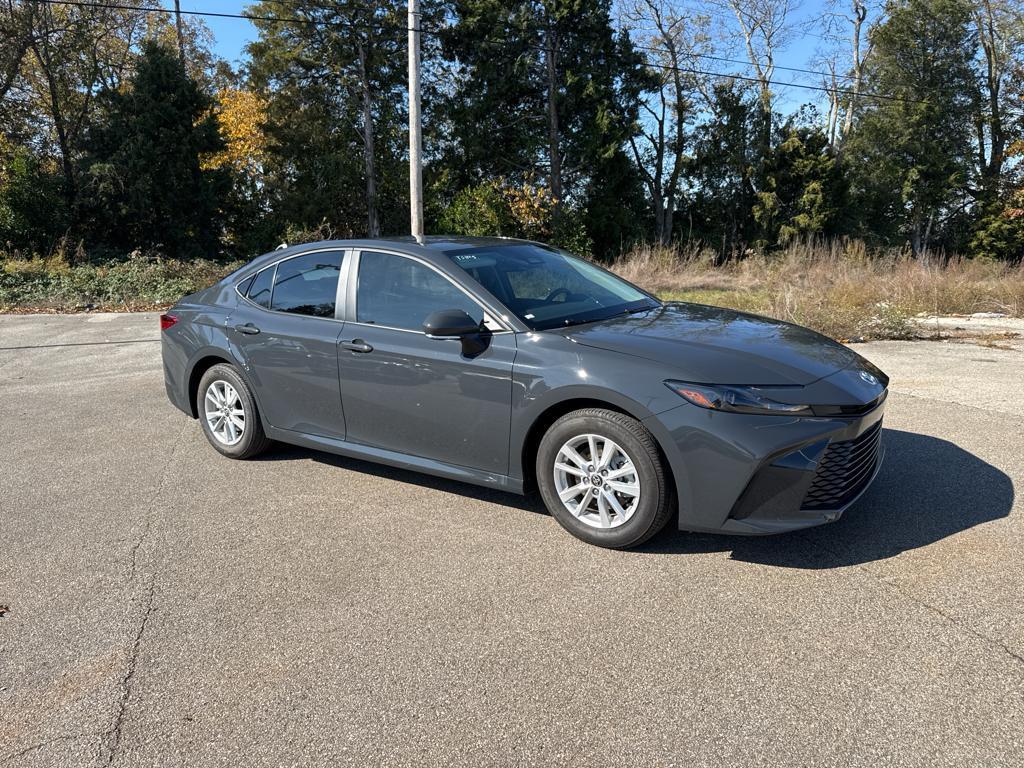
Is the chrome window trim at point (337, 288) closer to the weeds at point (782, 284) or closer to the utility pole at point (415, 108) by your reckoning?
the weeds at point (782, 284)

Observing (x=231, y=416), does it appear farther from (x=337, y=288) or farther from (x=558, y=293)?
(x=558, y=293)

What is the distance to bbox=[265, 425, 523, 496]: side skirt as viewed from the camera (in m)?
4.15

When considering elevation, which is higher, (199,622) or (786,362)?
(786,362)

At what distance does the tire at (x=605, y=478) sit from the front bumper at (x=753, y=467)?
92mm

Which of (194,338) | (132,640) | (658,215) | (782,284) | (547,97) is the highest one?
(547,97)

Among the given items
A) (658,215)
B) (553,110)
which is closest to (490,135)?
(553,110)

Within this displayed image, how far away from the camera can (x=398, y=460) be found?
14.8 feet

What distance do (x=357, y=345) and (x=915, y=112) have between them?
41.7 m

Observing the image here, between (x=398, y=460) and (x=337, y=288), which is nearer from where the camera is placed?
(x=398, y=460)

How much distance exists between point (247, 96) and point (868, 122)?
3095 centimetres

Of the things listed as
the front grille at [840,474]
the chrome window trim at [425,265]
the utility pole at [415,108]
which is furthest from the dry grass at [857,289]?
the chrome window trim at [425,265]

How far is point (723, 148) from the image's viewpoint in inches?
1567

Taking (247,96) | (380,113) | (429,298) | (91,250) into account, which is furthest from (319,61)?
(429,298)

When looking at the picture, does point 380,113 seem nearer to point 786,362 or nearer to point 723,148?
point 723,148
